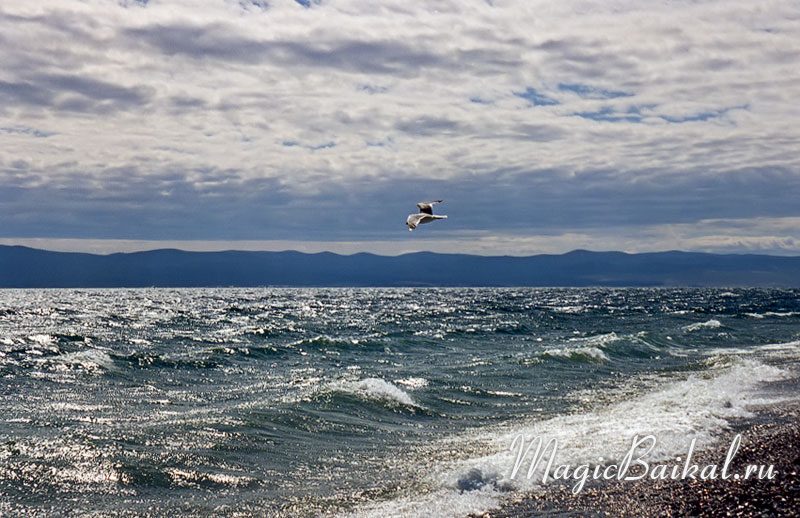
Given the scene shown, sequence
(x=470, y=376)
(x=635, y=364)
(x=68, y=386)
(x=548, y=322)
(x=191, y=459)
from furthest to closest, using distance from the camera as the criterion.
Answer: (x=548, y=322)
(x=635, y=364)
(x=470, y=376)
(x=68, y=386)
(x=191, y=459)

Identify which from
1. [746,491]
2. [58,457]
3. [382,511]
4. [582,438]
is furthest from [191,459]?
[746,491]

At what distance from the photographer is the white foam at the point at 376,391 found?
80.9ft

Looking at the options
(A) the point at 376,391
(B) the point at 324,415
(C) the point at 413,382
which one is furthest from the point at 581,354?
(B) the point at 324,415

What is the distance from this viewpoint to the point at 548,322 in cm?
7712

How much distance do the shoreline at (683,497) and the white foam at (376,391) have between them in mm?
11183

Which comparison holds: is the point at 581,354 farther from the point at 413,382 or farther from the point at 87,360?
the point at 87,360

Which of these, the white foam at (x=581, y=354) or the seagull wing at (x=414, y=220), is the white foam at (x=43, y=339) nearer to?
the white foam at (x=581, y=354)

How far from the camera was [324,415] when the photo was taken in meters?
22.1

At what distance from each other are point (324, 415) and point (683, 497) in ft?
39.3

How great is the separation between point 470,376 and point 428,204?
19406 mm

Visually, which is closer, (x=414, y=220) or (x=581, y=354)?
(x=414, y=220)

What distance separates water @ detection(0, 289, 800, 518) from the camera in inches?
554

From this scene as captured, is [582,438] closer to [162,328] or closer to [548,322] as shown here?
[162,328]

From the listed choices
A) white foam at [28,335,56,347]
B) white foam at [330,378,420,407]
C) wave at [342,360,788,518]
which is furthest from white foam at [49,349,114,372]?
wave at [342,360,788,518]
